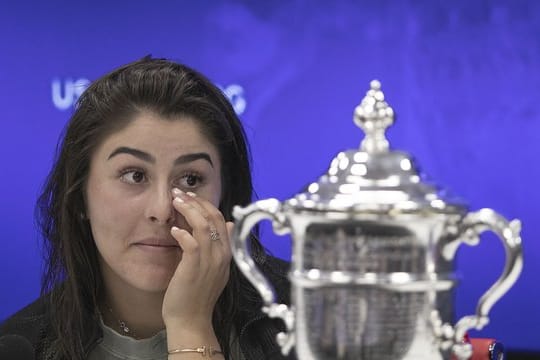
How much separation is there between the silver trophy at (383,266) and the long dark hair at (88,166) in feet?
2.36

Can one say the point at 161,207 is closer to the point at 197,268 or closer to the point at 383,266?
the point at 197,268

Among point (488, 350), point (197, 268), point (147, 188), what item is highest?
point (147, 188)

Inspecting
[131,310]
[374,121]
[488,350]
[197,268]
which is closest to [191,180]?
[197,268]

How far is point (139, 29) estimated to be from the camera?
314 centimetres

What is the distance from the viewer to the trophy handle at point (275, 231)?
33.6 inches

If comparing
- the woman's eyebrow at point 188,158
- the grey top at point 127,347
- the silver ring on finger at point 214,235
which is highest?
the woman's eyebrow at point 188,158

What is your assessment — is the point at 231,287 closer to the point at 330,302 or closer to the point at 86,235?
the point at 86,235

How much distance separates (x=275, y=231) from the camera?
85 cm

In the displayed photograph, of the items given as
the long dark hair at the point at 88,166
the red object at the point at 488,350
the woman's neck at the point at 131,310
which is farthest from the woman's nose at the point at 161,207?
the red object at the point at 488,350

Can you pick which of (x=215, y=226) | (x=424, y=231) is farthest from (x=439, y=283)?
(x=215, y=226)

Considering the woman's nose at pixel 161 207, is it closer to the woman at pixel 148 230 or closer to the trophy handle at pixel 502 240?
the woman at pixel 148 230

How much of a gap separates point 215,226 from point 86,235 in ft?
1.22

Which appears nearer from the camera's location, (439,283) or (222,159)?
(439,283)

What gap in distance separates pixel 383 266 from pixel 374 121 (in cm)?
14
